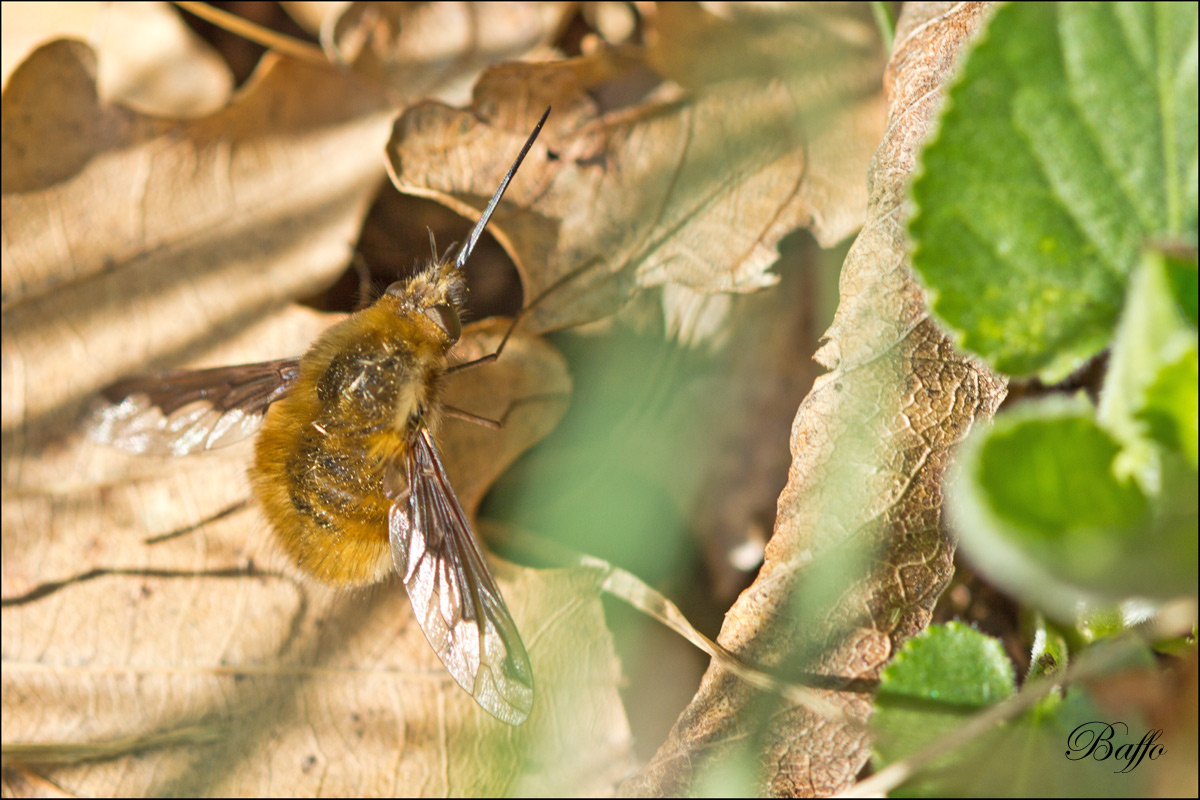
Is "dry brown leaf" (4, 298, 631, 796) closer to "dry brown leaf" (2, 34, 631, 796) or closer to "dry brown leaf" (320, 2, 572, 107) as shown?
"dry brown leaf" (2, 34, 631, 796)

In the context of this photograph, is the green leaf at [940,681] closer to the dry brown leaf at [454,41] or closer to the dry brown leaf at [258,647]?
the dry brown leaf at [258,647]

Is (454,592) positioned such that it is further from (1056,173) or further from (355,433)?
(1056,173)

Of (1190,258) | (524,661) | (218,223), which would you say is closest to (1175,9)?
(1190,258)

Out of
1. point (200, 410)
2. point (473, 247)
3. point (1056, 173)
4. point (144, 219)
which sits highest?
point (1056, 173)

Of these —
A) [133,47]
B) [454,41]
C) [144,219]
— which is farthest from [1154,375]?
[133,47]

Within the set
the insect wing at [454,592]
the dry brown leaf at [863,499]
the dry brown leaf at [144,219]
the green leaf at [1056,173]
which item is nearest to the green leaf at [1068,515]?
the green leaf at [1056,173]

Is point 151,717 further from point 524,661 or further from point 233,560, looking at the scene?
point 524,661
